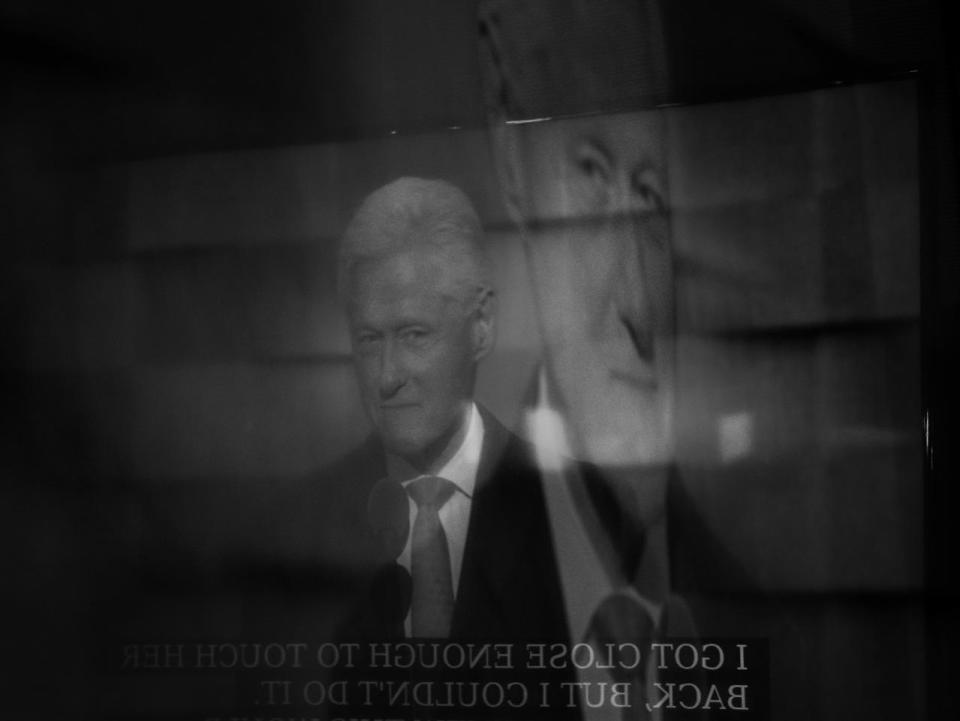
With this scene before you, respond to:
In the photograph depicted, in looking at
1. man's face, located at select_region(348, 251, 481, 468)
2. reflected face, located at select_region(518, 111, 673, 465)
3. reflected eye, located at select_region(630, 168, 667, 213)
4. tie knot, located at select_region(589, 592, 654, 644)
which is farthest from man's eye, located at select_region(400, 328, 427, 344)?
tie knot, located at select_region(589, 592, 654, 644)

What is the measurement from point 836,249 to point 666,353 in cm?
34

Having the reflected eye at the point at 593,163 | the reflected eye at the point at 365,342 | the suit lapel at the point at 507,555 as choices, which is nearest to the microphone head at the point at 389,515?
the suit lapel at the point at 507,555

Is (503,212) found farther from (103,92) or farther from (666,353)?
(103,92)

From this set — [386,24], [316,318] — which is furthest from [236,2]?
[316,318]

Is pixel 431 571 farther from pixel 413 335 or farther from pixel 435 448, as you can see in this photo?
pixel 413 335

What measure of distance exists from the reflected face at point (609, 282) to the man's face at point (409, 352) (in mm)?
182

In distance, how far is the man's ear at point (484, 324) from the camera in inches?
88.2

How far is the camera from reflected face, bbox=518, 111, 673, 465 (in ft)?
7.17

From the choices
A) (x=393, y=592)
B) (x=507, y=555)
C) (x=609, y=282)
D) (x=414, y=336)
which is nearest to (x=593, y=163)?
(x=609, y=282)

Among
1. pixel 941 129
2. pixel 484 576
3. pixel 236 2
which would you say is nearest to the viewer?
pixel 941 129

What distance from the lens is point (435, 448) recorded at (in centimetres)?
229

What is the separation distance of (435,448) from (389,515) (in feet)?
0.49

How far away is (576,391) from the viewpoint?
221 cm

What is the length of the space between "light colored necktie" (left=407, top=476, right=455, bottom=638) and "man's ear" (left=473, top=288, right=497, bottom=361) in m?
0.26
